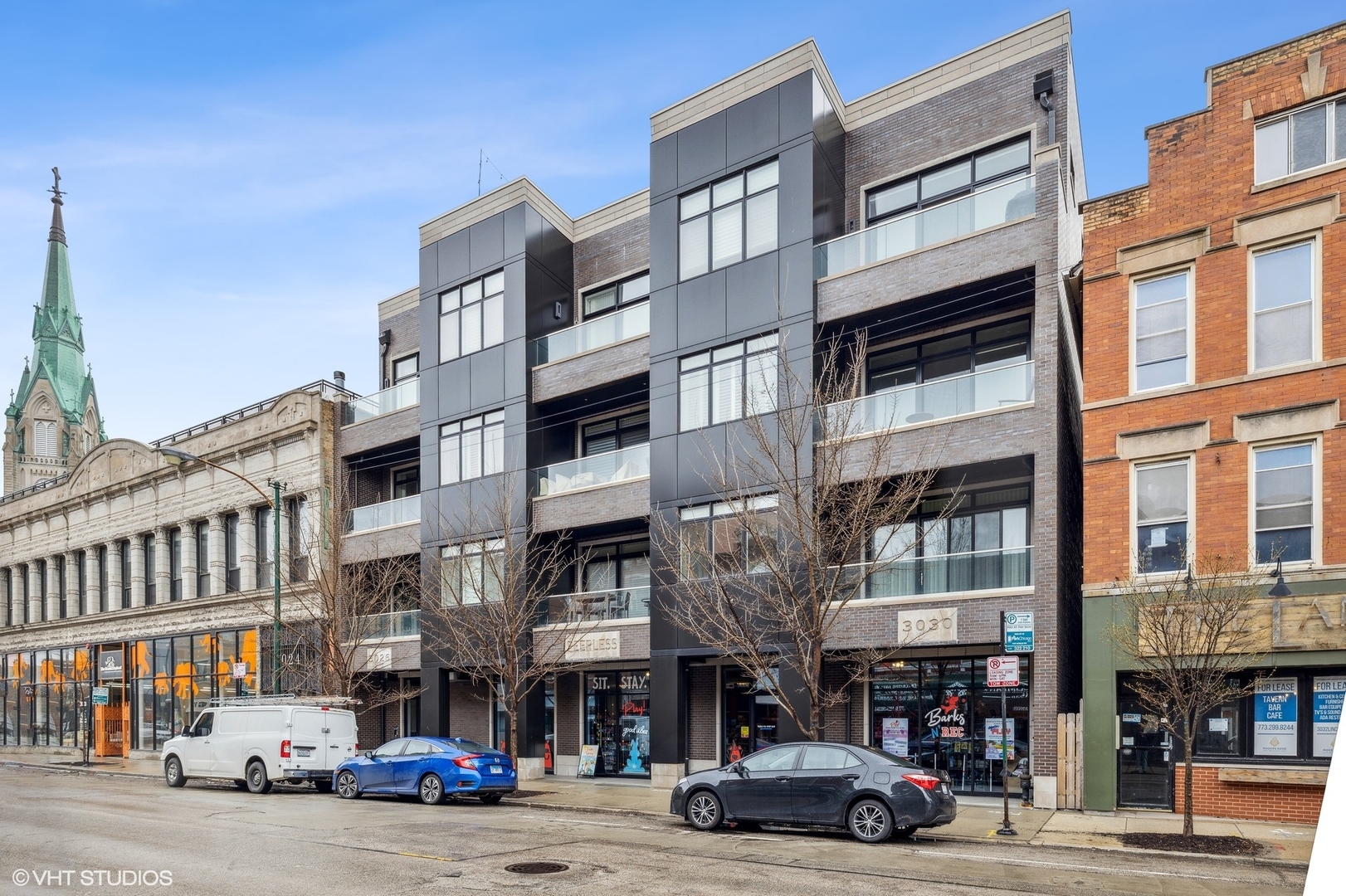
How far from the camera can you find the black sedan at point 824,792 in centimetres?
1368

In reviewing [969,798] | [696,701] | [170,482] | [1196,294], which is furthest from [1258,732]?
[170,482]

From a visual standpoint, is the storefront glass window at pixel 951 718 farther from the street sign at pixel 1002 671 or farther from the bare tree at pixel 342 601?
the bare tree at pixel 342 601

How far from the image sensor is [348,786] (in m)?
21.2

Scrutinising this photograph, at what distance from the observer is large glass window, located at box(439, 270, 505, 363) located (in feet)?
94.0

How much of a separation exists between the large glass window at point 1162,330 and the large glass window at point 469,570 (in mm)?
14879

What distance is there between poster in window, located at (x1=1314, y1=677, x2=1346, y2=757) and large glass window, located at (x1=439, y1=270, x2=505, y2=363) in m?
19.8

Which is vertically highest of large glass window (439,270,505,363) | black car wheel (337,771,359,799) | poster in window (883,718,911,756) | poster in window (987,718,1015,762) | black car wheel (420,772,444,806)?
large glass window (439,270,505,363)

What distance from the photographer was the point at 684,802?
15.7 m

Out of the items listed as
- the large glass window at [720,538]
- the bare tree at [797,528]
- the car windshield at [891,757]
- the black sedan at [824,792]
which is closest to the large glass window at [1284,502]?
the bare tree at [797,528]

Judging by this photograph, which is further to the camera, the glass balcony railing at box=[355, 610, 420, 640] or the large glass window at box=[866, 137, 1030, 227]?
the glass balcony railing at box=[355, 610, 420, 640]

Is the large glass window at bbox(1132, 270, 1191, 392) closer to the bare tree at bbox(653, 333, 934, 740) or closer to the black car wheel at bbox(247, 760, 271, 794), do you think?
A: the bare tree at bbox(653, 333, 934, 740)

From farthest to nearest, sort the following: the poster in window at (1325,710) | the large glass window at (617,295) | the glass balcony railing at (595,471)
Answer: the large glass window at (617,295)
the glass balcony railing at (595,471)
the poster in window at (1325,710)

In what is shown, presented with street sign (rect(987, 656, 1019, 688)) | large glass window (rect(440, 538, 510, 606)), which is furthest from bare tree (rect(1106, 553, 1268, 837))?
large glass window (rect(440, 538, 510, 606))

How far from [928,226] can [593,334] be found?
29.5 ft
